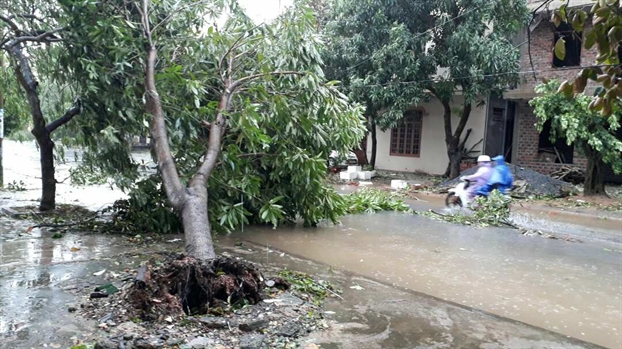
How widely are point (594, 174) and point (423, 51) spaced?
657cm

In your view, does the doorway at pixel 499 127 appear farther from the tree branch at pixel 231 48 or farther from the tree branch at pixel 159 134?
the tree branch at pixel 159 134

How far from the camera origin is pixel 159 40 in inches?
299

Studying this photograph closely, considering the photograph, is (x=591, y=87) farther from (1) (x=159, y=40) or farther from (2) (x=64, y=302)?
(2) (x=64, y=302)

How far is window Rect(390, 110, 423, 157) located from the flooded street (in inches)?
472

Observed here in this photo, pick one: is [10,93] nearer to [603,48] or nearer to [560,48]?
[560,48]

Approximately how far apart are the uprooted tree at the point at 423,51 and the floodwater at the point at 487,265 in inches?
285

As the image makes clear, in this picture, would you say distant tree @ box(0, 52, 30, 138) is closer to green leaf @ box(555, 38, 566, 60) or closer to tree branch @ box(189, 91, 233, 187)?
tree branch @ box(189, 91, 233, 187)

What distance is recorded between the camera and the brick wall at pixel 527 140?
18703mm

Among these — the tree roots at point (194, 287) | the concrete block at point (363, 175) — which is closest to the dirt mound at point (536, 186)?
the concrete block at point (363, 175)

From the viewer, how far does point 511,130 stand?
19.8 metres

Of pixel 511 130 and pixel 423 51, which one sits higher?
pixel 423 51

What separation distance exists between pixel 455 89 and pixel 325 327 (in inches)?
565

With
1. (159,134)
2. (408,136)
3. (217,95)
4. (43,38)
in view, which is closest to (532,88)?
(408,136)

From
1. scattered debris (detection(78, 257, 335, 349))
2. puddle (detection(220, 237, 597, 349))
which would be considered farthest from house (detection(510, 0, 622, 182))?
scattered debris (detection(78, 257, 335, 349))
